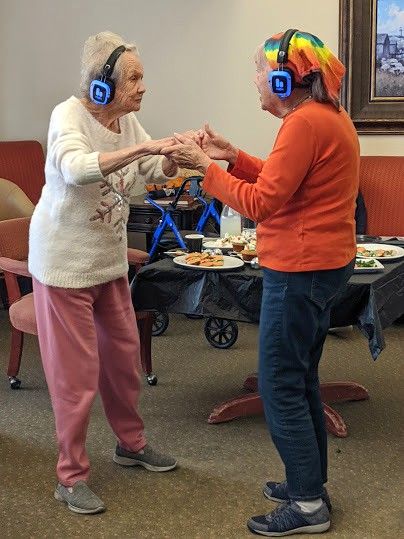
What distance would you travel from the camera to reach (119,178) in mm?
2846

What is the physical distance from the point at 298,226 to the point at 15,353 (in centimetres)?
211

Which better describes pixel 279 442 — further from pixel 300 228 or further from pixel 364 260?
pixel 364 260

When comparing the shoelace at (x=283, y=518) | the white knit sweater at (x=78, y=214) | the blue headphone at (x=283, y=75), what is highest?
the blue headphone at (x=283, y=75)

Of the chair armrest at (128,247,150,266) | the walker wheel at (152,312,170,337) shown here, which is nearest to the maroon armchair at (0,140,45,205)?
the walker wheel at (152,312,170,337)

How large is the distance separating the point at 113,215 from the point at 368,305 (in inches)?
38.8

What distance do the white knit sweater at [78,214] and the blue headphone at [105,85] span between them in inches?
2.9

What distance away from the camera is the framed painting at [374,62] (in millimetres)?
5477

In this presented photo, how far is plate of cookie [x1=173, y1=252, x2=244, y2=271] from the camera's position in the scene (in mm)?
3380

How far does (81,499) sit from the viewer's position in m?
2.92

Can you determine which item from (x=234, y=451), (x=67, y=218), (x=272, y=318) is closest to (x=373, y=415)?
(x=234, y=451)

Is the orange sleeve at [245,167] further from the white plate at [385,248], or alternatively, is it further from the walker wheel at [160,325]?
the walker wheel at [160,325]

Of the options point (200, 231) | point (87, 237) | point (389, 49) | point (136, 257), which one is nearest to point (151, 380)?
point (136, 257)

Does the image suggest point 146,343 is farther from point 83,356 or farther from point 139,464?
point 83,356

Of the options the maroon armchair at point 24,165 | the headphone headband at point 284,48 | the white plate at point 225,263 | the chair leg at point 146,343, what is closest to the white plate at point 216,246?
the white plate at point 225,263
